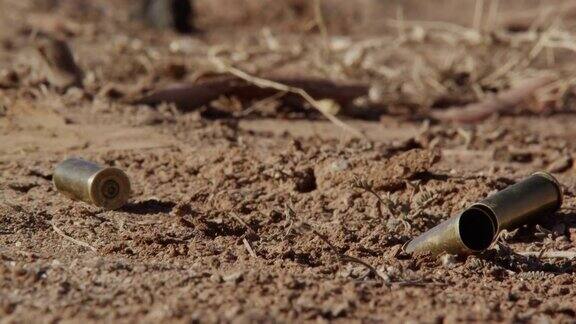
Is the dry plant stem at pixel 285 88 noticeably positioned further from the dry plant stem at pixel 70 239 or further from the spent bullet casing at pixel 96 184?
the dry plant stem at pixel 70 239

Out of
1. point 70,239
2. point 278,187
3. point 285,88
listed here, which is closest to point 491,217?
point 278,187

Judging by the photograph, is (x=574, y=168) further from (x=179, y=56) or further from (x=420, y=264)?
(x=179, y=56)

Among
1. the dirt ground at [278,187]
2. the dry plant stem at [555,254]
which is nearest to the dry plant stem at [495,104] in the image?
the dirt ground at [278,187]

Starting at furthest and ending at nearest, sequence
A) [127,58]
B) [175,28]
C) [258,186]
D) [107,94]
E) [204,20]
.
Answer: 1. [204,20]
2. [175,28]
3. [127,58]
4. [107,94]
5. [258,186]

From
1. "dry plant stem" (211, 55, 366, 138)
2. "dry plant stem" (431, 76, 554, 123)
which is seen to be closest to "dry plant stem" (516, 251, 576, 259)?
"dry plant stem" (211, 55, 366, 138)

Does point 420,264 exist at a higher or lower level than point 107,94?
lower

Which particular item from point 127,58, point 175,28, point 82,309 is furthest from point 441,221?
point 175,28
